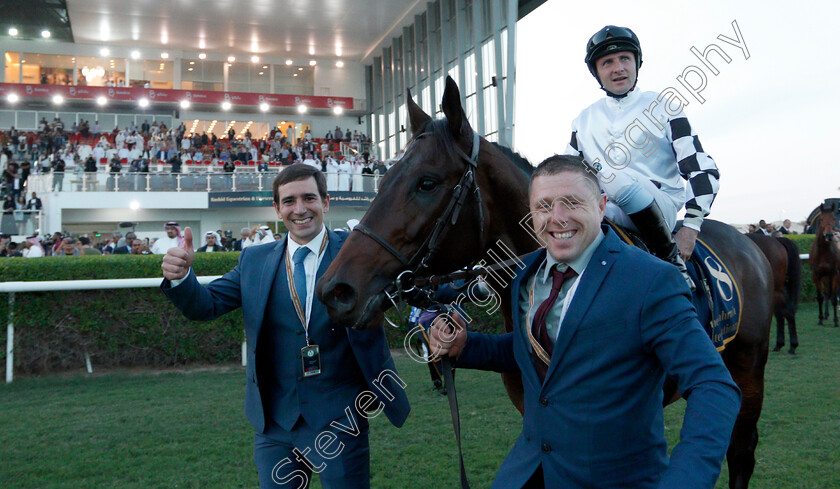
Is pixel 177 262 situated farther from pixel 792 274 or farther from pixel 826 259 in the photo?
pixel 826 259

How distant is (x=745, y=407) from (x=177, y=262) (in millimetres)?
2867

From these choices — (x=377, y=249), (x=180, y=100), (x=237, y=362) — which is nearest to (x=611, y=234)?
(x=377, y=249)

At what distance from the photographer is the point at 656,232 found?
2.26 metres

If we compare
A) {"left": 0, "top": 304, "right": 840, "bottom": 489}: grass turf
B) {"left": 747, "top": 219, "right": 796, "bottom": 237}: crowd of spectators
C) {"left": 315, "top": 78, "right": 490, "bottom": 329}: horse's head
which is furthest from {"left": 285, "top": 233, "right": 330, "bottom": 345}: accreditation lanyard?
{"left": 747, "top": 219, "right": 796, "bottom": 237}: crowd of spectators

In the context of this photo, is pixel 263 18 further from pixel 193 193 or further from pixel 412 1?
pixel 193 193

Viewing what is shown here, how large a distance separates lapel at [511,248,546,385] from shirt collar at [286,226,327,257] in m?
0.95

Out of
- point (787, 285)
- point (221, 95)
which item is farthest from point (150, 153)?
point (787, 285)

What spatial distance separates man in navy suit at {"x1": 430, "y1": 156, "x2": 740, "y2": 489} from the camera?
1.36 meters

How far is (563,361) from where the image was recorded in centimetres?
145

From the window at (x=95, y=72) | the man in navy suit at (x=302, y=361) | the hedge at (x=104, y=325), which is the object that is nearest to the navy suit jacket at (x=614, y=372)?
the man in navy suit at (x=302, y=361)

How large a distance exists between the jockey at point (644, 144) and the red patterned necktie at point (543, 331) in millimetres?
894

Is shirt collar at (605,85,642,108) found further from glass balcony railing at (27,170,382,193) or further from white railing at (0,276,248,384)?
glass balcony railing at (27,170,382,193)

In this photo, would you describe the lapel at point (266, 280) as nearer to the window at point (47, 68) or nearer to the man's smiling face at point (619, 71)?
the man's smiling face at point (619, 71)

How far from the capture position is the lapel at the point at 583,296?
1438 mm
